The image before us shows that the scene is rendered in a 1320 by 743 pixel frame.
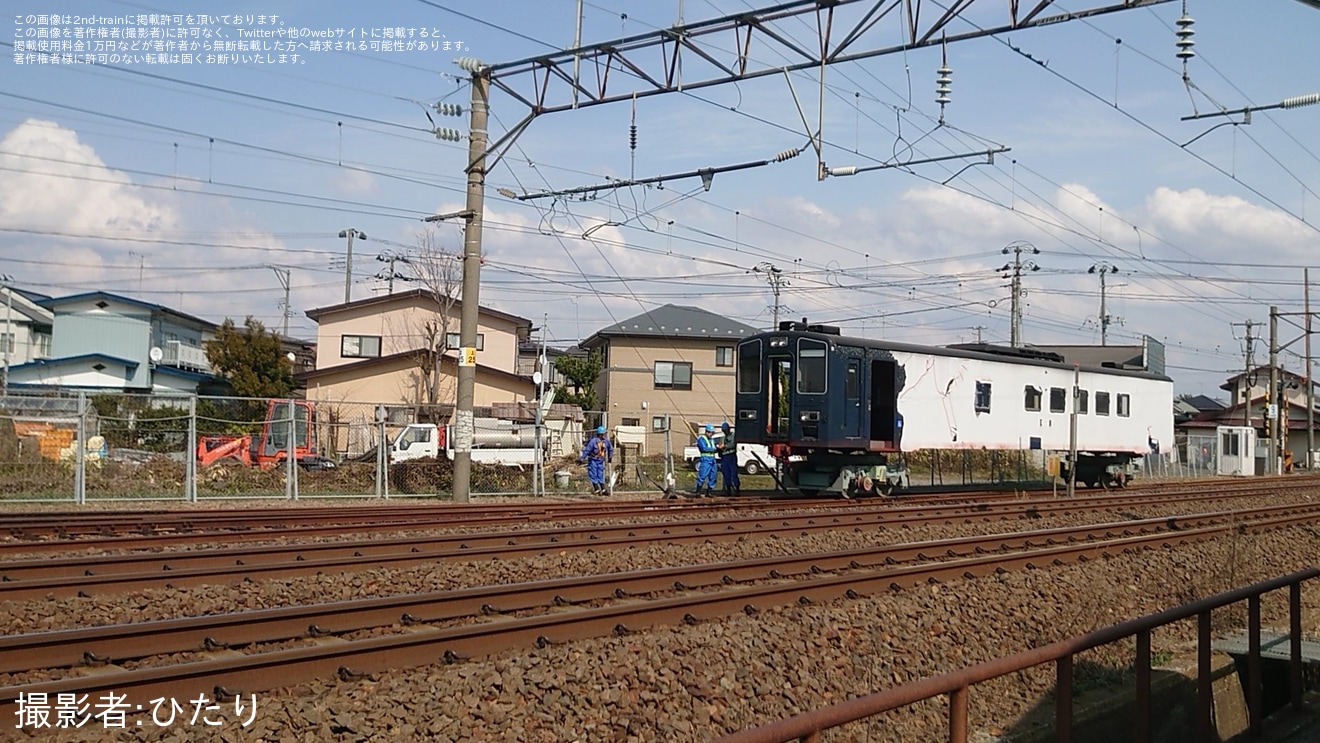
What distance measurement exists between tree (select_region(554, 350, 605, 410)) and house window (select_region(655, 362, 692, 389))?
366 cm

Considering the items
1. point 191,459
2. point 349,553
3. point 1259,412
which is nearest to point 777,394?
point 191,459

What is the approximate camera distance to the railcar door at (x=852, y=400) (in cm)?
2195

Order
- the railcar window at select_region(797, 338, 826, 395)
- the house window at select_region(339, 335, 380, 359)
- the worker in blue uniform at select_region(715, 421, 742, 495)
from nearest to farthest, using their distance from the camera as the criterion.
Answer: the railcar window at select_region(797, 338, 826, 395) < the worker in blue uniform at select_region(715, 421, 742, 495) < the house window at select_region(339, 335, 380, 359)

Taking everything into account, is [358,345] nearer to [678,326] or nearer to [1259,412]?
[678,326]

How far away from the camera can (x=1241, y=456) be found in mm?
47188

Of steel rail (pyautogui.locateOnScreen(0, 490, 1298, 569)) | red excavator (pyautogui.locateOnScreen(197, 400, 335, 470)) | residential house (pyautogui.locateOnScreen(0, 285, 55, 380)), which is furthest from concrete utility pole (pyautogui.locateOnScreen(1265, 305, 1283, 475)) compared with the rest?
residential house (pyautogui.locateOnScreen(0, 285, 55, 380))

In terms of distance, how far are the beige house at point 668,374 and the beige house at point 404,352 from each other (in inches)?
166

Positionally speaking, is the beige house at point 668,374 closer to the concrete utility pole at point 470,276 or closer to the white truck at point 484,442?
the white truck at point 484,442

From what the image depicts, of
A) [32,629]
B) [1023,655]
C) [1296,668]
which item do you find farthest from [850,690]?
[32,629]

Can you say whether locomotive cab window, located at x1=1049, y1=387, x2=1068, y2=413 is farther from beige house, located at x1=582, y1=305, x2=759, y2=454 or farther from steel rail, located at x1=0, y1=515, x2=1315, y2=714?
beige house, located at x1=582, y1=305, x2=759, y2=454

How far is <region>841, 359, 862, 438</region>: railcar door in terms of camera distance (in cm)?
2195

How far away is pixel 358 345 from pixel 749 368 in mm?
27898

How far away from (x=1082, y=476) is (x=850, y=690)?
25.6 metres

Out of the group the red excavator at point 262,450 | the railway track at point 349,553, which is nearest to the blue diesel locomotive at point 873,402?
the railway track at point 349,553
